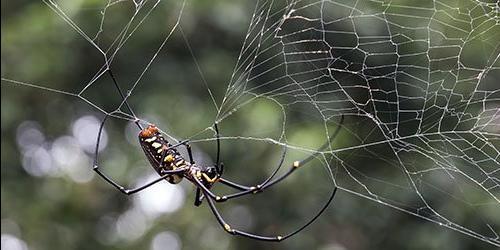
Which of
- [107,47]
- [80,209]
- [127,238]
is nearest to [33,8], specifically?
[107,47]

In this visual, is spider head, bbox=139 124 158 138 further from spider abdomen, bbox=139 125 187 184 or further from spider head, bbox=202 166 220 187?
spider head, bbox=202 166 220 187

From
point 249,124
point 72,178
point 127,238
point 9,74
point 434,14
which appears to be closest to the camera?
point 434,14

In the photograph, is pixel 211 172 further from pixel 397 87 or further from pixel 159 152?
pixel 397 87

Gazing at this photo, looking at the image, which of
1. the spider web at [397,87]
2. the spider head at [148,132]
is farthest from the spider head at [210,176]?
the spider web at [397,87]

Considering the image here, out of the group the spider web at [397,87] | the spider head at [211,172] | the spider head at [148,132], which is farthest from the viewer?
the spider web at [397,87]

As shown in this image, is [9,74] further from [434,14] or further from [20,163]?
[434,14]

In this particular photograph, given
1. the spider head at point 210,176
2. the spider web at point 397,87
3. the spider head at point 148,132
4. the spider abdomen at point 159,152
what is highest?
the spider head at point 148,132

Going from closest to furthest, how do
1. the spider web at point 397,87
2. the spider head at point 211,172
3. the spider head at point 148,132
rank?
1. the spider head at point 148,132
2. the spider head at point 211,172
3. the spider web at point 397,87

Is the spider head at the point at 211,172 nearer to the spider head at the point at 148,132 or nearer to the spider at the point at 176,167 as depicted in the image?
the spider at the point at 176,167

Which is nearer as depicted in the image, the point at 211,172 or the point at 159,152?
the point at 159,152

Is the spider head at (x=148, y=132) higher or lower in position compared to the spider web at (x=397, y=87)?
higher

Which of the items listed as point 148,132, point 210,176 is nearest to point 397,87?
point 210,176
